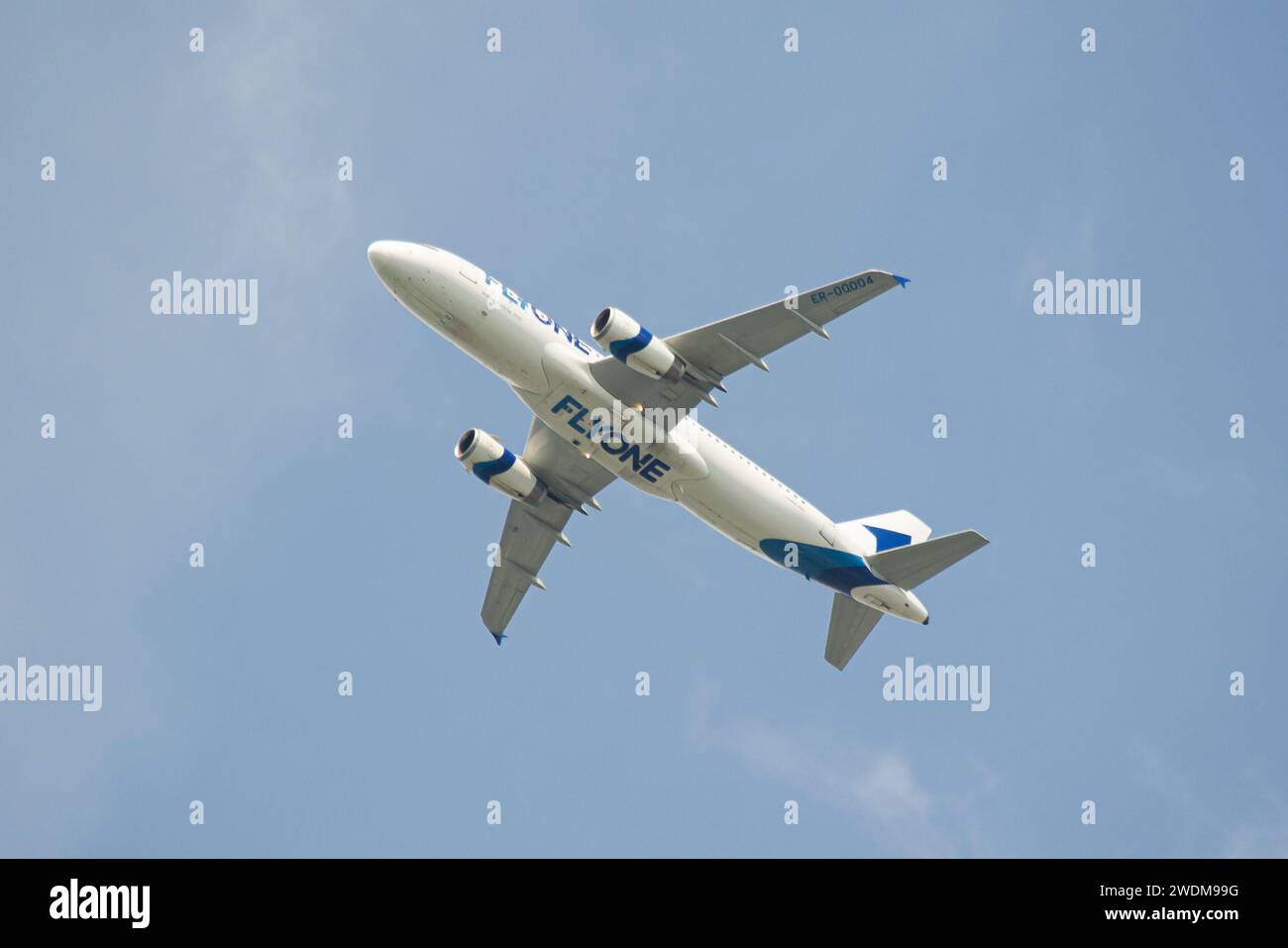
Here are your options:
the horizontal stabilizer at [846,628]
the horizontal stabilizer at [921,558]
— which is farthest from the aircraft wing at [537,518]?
the horizontal stabilizer at [921,558]

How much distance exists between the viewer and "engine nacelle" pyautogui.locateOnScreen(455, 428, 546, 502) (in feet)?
178

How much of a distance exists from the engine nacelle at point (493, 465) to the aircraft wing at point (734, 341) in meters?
7.52

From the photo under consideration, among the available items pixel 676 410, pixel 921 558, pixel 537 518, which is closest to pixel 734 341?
pixel 676 410

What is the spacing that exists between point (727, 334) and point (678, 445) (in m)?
4.32

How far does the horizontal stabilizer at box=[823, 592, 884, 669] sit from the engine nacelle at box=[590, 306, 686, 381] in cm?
1342

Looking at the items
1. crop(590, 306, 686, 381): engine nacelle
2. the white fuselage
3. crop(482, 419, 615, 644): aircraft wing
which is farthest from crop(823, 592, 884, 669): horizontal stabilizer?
crop(590, 306, 686, 381): engine nacelle

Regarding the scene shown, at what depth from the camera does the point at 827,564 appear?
51781 mm

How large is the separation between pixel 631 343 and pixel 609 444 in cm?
437

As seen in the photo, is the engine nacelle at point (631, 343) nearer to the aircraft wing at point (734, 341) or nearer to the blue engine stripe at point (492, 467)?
the aircraft wing at point (734, 341)

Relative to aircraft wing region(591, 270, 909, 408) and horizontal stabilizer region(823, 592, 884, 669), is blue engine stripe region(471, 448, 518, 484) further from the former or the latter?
horizontal stabilizer region(823, 592, 884, 669)

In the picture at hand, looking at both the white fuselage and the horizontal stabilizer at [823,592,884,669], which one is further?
the horizontal stabilizer at [823,592,884,669]
